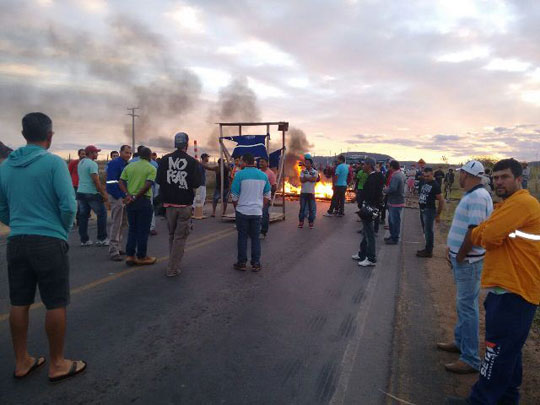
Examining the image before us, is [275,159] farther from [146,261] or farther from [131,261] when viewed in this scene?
[131,261]

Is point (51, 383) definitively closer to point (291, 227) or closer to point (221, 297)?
point (221, 297)

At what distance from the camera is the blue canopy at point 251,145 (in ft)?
36.2

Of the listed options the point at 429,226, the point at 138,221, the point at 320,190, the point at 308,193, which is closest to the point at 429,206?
the point at 429,226

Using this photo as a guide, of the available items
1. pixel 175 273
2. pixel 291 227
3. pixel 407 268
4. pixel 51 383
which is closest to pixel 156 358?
pixel 51 383

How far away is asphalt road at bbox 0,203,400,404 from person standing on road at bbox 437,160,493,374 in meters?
0.72

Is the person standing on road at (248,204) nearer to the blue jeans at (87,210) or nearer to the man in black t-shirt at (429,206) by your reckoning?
the blue jeans at (87,210)

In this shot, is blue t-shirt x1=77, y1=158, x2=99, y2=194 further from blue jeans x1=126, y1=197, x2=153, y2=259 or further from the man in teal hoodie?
the man in teal hoodie

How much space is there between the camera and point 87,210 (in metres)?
7.96

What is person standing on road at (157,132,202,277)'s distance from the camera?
5.84m

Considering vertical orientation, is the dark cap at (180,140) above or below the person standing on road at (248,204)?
above

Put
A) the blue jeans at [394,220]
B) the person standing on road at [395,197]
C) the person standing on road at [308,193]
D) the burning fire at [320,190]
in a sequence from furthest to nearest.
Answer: the burning fire at [320,190], the person standing on road at [308,193], the blue jeans at [394,220], the person standing on road at [395,197]

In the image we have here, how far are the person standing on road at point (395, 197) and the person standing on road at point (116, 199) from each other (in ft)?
19.0

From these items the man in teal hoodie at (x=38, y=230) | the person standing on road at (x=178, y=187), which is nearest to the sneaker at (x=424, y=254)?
the person standing on road at (x=178, y=187)

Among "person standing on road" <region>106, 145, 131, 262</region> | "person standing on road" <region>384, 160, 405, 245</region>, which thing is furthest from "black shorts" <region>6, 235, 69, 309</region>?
"person standing on road" <region>384, 160, 405, 245</region>
